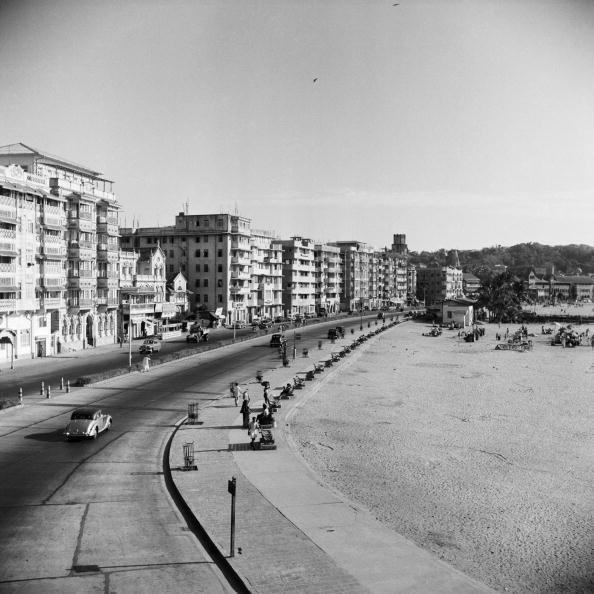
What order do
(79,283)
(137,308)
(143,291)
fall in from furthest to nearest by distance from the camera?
(143,291) < (137,308) < (79,283)

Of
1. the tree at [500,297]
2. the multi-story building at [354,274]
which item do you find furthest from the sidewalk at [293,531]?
the multi-story building at [354,274]

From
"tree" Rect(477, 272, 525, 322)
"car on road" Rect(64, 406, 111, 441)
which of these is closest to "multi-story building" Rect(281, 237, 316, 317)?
"tree" Rect(477, 272, 525, 322)

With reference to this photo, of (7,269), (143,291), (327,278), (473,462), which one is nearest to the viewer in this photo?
(473,462)

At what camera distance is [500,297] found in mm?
140250

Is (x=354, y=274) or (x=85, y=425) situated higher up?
(x=354, y=274)

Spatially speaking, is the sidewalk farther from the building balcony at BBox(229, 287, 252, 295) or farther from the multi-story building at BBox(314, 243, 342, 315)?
the multi-story building at BBox(314, 243, 342, 315)

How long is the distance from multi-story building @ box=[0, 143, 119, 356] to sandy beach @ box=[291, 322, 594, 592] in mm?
30128

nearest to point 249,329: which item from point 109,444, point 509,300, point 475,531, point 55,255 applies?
point 55,255

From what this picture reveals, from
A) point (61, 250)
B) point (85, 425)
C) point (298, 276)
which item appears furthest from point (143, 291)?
point (298, 276)

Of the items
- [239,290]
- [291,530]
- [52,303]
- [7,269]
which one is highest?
[7,269]

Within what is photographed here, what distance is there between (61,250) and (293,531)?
5510cm

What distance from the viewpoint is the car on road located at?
27875 millimetres

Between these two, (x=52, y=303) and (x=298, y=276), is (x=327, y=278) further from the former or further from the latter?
(x=52, y=303)

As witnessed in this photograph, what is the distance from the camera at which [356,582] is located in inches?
576
